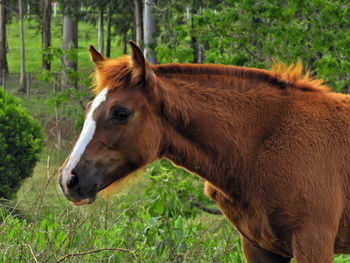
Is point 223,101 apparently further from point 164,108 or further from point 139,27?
point 139,27

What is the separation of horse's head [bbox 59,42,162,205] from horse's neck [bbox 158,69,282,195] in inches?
5.2

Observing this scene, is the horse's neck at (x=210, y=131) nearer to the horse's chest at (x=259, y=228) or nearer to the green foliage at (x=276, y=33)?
the horse's chest at (x=259, y=228)

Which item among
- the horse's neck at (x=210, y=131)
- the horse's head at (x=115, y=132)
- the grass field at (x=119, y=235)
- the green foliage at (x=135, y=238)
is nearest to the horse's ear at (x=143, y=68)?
the horse's head at (x=115, y=132)

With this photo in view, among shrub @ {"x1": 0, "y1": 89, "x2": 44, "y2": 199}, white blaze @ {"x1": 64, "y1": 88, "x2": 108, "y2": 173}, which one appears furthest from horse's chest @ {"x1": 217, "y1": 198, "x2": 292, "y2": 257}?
shrub @ {"x1": 0, "y1": 89, "x2": 44, "y2": 199}

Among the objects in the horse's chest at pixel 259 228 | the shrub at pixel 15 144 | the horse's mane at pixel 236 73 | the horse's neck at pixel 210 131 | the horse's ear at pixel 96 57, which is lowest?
the shrub at pixel 15 144

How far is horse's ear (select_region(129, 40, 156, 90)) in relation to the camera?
3173 millimetres

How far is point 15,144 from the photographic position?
9.20 meters

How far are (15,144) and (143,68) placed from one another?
661 cm

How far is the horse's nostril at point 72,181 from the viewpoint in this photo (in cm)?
297

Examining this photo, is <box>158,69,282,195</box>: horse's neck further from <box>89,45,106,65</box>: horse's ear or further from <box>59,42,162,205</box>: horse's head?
<box>89,45,106,65</box>: horse's ear

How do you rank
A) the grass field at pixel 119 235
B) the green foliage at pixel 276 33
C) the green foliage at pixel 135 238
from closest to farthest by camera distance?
the grass field at pixel 119 235
the green foliage at pixel 135 238
the green foliage at pixel 276 33

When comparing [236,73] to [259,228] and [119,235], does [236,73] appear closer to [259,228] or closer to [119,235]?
[259,228]

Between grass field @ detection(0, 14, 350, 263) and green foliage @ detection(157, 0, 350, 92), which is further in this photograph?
green foliage @ detection(157, 0, 350, 92)

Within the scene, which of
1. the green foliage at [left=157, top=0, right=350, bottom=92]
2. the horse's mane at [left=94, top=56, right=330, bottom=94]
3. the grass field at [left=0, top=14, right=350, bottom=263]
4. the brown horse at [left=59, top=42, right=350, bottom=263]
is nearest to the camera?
the brown horse at [left=59, top=42, right=350, bottom=263]
